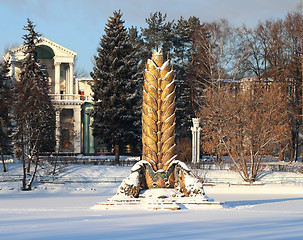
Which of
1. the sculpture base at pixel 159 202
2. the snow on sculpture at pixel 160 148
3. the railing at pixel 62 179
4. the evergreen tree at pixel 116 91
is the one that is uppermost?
the evergreen tree at pixel 116 91

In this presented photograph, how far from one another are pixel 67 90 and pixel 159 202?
118 feet

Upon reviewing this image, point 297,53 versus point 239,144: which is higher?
point 297,53

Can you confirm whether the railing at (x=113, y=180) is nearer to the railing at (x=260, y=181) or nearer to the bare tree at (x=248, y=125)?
the railing at (x=260, y=181)

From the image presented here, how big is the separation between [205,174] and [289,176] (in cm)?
609

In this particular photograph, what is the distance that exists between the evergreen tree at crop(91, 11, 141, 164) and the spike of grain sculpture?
19.9 m

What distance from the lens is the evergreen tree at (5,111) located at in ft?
117

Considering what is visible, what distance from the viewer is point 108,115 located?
3738 cm

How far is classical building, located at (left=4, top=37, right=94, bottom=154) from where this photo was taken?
4478cm

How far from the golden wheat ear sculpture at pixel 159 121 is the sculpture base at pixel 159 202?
1297mm

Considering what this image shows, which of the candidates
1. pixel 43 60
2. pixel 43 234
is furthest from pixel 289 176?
pixel 43 60

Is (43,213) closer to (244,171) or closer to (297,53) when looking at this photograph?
(244,171)

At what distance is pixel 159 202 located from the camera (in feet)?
50.3

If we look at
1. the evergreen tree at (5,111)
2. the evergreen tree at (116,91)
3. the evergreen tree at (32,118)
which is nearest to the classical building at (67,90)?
the evergreen tree at (5,111)

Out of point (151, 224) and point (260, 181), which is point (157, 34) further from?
point (151, 224)
